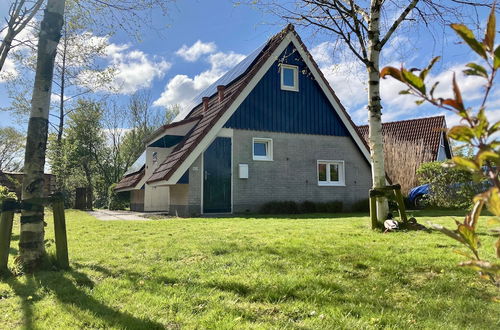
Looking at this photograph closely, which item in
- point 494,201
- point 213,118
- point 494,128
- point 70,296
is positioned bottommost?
point 70,296

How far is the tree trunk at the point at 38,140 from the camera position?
4.75m

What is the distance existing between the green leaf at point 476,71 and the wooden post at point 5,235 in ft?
17.1

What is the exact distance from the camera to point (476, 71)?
115 cm

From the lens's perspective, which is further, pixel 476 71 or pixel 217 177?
pixel 217 177

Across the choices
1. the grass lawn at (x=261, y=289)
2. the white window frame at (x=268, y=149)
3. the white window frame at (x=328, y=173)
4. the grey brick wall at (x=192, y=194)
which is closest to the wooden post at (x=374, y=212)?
the grass lawn at (x=261, y=289)

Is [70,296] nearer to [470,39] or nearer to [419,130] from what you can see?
[470,39]

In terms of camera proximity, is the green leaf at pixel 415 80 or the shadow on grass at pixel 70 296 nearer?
the green leaf at pixel 415 80

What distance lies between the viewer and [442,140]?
26141mm

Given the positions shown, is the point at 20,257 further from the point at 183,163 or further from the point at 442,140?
the point at 442,140

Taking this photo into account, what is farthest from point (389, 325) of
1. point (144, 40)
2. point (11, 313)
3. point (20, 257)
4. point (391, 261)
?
point (144, 40)

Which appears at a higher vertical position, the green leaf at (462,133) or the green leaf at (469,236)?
the green leaf at (462,133)

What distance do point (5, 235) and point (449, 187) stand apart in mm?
14136

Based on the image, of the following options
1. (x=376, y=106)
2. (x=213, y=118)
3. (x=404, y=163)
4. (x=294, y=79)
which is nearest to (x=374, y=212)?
(x=376, y=106)

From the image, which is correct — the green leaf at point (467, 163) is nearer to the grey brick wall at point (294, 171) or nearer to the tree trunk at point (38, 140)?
the tree trunk at point (38, 140)
